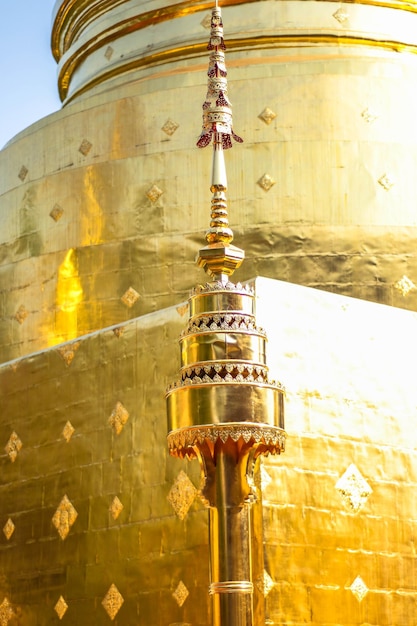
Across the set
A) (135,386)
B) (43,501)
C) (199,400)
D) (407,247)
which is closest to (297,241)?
(407,247)

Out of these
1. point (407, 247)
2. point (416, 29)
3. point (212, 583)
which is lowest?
point (212, 583)

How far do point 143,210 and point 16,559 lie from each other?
11.6 feet

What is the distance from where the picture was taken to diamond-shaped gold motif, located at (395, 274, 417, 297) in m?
11.2

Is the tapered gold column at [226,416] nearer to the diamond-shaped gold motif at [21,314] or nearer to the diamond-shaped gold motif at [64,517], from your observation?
the diamond-shaped gold motif at [64,517]

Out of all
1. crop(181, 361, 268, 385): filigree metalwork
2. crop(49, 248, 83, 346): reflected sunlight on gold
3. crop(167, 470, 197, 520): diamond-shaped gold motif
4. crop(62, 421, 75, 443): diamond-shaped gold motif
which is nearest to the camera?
crop(181, 361, 268, 385): filigree metalwork

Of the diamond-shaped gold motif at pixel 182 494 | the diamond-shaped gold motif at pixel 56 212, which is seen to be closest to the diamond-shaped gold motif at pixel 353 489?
the diamond-shaped gold motif at pixel 182 494

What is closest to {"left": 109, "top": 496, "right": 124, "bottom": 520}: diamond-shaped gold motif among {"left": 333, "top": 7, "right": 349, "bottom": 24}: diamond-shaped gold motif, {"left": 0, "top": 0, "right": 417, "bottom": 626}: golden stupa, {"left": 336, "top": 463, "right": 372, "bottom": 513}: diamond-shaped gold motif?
{"left": 0, "top": 0, "right": 417, "bottom": 626}: golden stupa

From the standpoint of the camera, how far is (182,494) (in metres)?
9.02

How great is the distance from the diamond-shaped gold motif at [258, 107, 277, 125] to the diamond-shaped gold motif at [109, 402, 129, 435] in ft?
11.6

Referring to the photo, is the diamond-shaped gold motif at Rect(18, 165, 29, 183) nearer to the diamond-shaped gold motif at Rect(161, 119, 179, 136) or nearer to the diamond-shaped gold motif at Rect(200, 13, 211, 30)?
the diamond-shaped gold motif at Rect(161, 119, 179, 136)

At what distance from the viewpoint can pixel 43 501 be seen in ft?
32.9

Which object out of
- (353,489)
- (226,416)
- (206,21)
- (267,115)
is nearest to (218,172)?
(226,416)

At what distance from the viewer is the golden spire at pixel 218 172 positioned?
681cm

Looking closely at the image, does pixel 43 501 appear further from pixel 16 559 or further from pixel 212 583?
pixel 212 583
